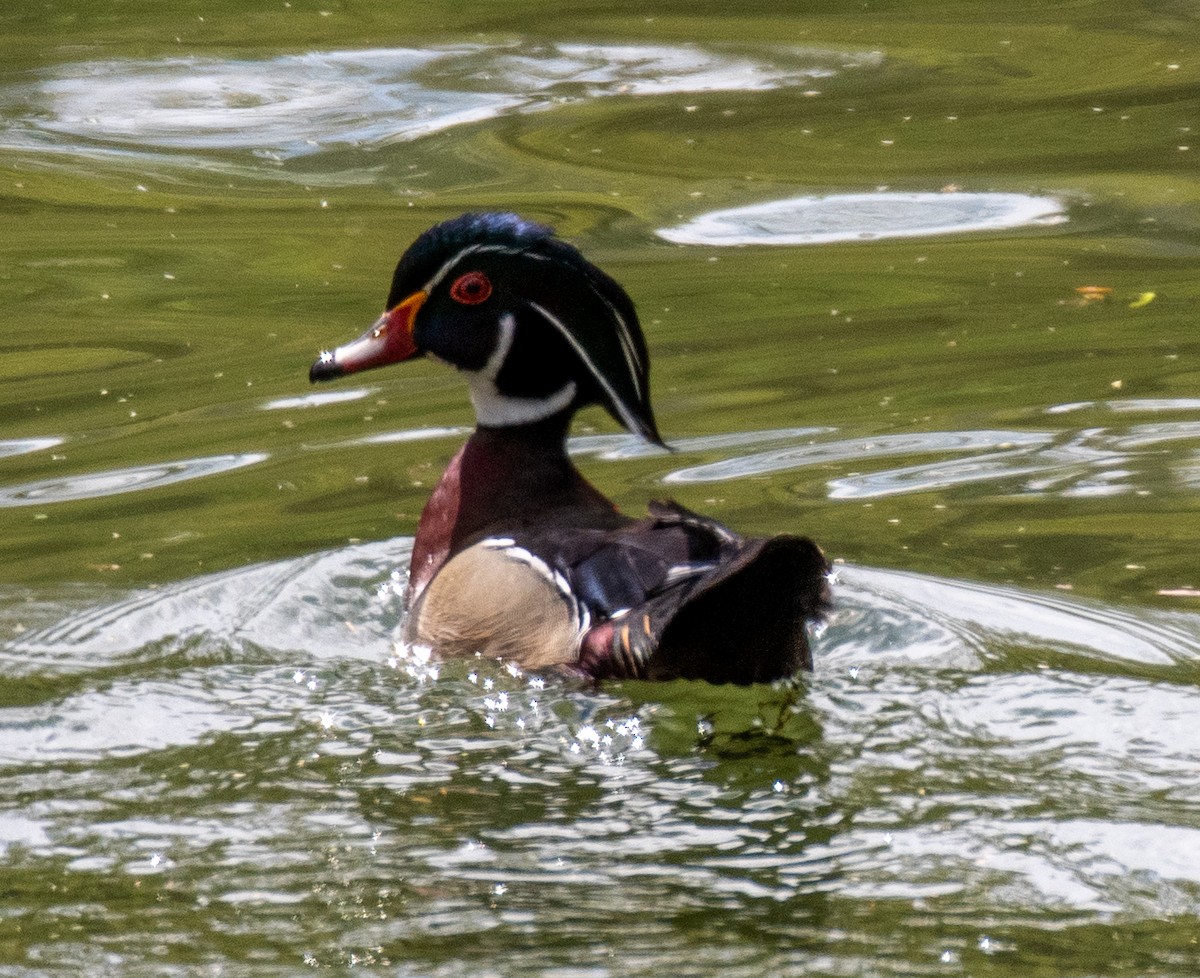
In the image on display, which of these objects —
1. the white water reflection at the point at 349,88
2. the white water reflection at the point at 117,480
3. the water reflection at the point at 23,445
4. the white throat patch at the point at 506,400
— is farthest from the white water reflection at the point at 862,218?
the white throat patch at the point at 506,400

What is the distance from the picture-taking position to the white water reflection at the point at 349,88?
10.9m

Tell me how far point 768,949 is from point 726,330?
197 inches

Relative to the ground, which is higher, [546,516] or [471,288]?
[471,288]

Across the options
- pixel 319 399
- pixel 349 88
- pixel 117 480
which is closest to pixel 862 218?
pixel 349 88

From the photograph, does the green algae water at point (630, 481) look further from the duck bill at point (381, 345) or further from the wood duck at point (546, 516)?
the duck bill at point (381, 345)

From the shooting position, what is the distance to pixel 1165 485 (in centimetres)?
667

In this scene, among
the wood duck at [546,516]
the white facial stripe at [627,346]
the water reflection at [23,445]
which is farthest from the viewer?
the water reflection at [23,445]

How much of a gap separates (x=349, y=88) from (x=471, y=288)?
5.67m

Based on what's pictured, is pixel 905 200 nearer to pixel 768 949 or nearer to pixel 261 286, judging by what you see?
pixel 261 286

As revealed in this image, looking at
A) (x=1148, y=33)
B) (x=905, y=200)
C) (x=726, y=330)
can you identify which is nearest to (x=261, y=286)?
(x=726, y=330)

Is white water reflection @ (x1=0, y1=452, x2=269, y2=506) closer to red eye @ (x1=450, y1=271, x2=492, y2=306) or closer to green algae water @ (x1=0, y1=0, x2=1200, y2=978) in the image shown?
green algae water @ (x1=0, y1=0, x2=1200, y2=978)

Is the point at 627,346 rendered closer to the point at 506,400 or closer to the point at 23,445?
the point at 506,400

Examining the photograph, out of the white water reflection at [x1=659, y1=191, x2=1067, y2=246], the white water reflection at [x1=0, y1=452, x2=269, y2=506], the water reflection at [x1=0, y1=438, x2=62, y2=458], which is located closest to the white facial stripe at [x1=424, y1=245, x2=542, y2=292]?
the white water reflection at [x1=0, y1=452, x2=269, y2=506]

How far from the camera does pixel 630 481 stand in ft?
23.3
